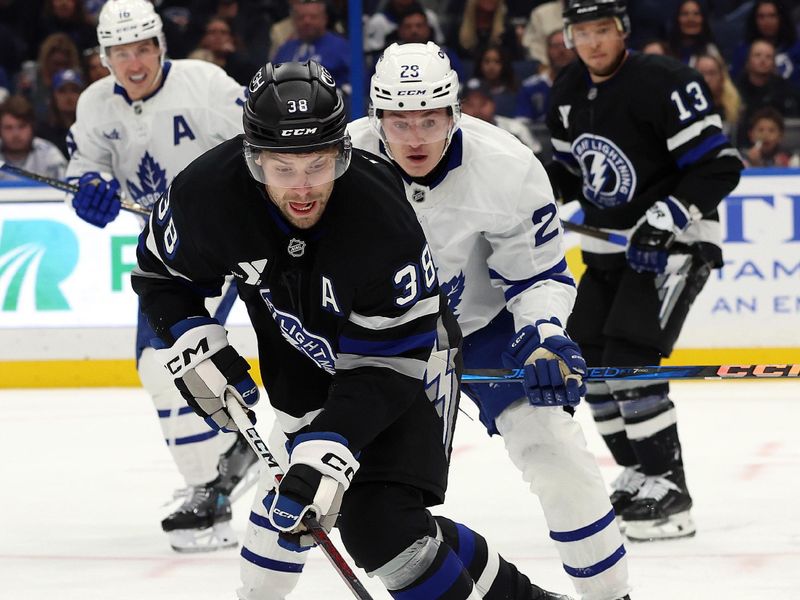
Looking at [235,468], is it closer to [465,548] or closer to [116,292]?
[465,548]

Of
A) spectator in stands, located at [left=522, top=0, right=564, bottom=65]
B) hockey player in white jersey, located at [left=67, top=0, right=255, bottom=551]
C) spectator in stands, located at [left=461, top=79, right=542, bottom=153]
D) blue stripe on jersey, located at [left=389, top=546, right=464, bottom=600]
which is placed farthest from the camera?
spectator in stands, located at [left=522, top=0, right=564, bottom=65]

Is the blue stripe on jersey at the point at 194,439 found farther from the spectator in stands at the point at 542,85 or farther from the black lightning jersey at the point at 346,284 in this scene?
the spectator in stands at the point at 542,85

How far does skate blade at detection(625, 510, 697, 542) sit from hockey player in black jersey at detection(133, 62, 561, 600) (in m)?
1.35

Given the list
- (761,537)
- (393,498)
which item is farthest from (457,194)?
(761,537)

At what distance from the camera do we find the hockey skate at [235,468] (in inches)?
146

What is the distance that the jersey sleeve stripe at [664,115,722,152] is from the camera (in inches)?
138

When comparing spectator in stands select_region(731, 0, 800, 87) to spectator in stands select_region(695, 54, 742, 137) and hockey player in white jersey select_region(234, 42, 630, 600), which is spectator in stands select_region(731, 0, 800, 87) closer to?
spectator in stands select_region(695, 54, 742, 137)

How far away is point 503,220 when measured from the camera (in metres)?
2.60

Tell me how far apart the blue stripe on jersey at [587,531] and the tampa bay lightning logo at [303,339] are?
0.58m

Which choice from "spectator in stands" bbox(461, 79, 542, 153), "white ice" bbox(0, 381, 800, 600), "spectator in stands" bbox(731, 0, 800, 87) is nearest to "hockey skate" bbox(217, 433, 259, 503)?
"white ice" bbox(0, 381, 800, 600)

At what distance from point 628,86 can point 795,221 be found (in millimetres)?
2155

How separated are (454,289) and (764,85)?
4024 mm

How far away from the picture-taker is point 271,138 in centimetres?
207

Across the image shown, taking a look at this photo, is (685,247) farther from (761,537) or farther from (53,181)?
(53,181)
